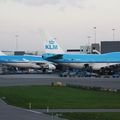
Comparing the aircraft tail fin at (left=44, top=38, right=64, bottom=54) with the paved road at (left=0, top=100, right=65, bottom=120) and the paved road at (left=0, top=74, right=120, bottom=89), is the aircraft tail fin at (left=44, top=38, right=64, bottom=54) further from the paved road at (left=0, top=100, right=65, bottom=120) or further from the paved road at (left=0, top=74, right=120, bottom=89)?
the paved road at (left=0, top=100, right=65, bottom=120)

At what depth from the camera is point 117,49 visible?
185 meters

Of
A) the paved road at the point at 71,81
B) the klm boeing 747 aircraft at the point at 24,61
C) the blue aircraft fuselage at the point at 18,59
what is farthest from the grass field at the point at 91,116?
the blue aircraft fuselage at the point at 18,59

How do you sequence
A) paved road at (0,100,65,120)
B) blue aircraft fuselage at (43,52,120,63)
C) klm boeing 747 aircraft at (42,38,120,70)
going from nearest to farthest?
paved road at (0,100,65,120) → klm boeing 747 aircraft at (42,38,120,70) → blue aircraft fuselage at (43,52,120,63)

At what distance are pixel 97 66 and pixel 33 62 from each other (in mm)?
30032

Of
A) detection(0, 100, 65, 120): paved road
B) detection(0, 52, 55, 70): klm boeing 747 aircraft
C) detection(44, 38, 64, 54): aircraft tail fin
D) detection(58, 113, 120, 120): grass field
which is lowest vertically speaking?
detection(58, 113, 120, 120): grass field

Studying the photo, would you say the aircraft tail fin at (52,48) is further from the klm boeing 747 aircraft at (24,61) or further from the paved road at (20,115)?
the paved road at (20,115)

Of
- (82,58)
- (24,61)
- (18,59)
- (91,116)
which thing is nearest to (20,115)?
(91,116)

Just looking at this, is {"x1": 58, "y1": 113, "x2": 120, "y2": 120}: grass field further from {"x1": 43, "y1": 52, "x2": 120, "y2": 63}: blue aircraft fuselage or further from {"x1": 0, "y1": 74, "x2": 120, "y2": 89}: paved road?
{"x1": 43, "y1": 52, "x2": 120, "y2": 63}: blue aircraft fuselage

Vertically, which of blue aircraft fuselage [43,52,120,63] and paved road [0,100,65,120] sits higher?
blue aircraft fuselage [43,52,120,63]

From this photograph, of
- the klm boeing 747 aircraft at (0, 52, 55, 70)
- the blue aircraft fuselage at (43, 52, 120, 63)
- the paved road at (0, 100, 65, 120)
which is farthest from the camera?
the klm boeing 747 aircraft at (0, 52, 55, 70)

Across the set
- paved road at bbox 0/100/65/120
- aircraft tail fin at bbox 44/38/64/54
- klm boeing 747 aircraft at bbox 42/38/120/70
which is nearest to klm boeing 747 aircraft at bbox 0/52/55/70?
aircraft tail fin at bbox 44/38/64/54

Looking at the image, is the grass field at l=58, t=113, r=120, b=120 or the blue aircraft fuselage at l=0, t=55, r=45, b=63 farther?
the blue aircraft fuselage at l=0, t=55, r=45, b=63

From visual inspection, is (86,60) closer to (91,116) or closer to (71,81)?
(71,81)

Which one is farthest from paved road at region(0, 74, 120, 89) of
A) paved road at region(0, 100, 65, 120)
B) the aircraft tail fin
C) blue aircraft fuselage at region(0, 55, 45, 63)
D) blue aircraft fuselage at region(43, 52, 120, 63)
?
blue aircraft fuselage at region(0, 55, 45, 63)
